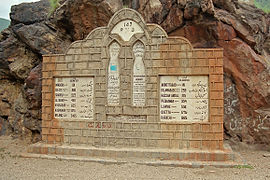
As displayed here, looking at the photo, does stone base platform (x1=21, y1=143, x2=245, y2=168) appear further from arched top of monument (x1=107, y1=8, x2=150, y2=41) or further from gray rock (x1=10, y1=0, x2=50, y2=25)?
gray rock (x1=10, y1=0, x2=50, y2=25)

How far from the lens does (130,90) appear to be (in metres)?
7.89

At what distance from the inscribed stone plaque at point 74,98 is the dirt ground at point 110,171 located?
162cm

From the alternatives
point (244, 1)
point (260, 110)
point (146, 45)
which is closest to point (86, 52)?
point (146, 45)

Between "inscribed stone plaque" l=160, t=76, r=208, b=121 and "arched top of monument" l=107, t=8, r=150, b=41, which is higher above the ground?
"arched top of monument" l=107, t=8, r=150, b=41

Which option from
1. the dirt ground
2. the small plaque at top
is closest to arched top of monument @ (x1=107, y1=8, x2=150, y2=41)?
the small plaque at top

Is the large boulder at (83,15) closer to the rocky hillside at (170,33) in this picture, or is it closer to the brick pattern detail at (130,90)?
the rocky hillside at (170,33)

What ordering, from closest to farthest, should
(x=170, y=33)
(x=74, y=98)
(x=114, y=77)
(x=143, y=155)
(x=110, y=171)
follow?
1. (x=110, y=171)
2. (x=143, y=155)
3. (x=114, y=77)
4. (x=74, y=98)
5. (x=170, y=33)

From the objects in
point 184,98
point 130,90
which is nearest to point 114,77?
point 130,90

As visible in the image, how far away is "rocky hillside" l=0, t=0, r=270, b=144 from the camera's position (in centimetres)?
930

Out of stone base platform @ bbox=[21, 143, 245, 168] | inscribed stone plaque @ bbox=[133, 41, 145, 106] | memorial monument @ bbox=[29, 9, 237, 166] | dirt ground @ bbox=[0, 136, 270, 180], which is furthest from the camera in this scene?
inscribed stone plaque @ bbox=[133, 41, 145, 106]

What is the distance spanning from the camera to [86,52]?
27.2ft

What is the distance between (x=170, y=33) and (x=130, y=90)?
3695mm

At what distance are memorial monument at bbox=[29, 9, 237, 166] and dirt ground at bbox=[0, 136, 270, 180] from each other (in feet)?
1.72

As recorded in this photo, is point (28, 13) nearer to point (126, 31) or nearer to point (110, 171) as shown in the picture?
point (126, 31)
